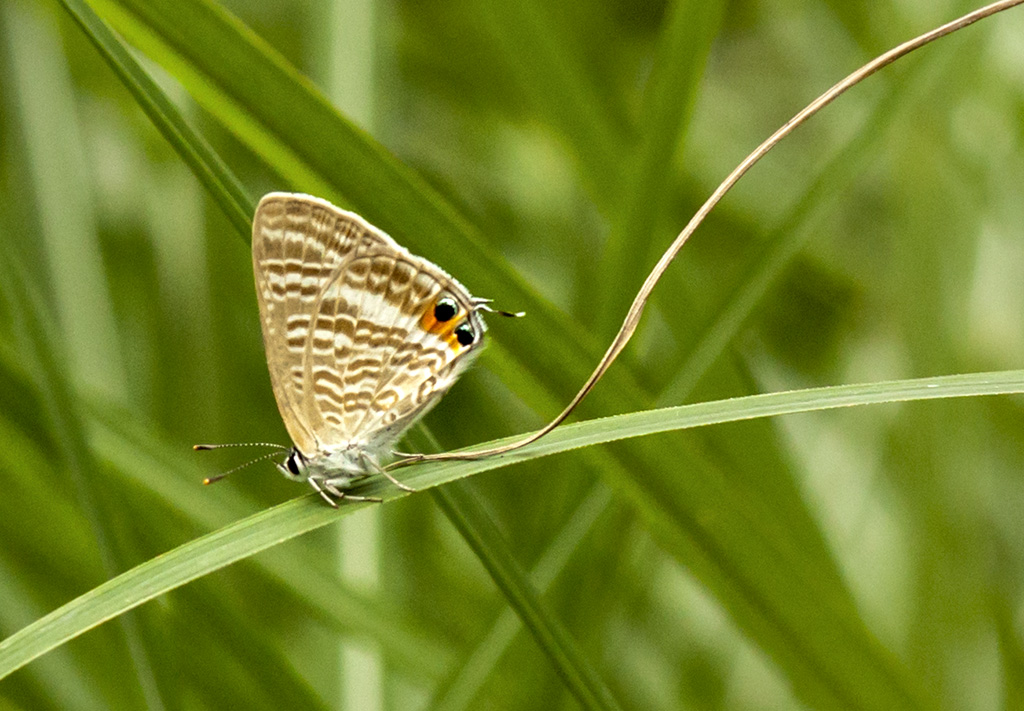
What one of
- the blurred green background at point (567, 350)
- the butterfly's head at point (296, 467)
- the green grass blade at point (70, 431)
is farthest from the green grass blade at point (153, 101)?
the butterfly's head at point (296, 467)

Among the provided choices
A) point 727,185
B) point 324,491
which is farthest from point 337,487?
point 727,185

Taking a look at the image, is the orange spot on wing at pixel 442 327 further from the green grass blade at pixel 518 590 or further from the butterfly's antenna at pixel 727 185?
the green grass blade at pixel 518 590

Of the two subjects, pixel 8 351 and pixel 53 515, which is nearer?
pixel 8 351

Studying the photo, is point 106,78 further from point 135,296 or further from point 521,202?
point 521,202

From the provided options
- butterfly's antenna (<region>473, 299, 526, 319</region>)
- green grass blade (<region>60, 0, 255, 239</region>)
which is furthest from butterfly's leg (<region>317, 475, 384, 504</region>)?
green grass blade (<region>60, 0, 255, 239</region>)

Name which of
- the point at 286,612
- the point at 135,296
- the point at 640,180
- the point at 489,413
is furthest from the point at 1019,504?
the point at 135,296

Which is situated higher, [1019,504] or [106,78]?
[1019,504]
